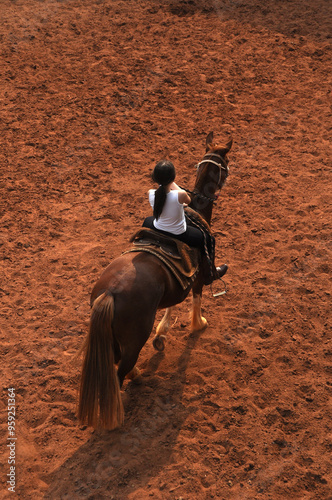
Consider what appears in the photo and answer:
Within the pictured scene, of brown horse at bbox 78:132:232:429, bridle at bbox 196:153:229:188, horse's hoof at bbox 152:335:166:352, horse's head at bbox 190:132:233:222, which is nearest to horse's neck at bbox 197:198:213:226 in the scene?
horse's head at bbox 190:132:233:222

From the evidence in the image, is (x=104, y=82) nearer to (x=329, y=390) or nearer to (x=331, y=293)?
(x=331, y=293)

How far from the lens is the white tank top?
200 inches

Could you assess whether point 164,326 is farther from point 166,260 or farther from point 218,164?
point 218,164

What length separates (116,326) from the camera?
4797 mm

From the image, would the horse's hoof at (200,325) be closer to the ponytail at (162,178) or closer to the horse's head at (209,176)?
the horse's head at (209,176)

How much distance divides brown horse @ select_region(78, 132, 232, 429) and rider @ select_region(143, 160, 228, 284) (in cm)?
39

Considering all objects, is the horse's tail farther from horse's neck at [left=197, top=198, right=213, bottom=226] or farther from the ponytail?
horse's neck at [left=197, top=198, right=213, bottom=226]

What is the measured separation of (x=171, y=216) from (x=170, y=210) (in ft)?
0.31

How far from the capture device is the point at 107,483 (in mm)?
4848

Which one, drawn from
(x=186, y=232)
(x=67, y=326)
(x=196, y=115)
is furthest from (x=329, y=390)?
(x=196, y=115)

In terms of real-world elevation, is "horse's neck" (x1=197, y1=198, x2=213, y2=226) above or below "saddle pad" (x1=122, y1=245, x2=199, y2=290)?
above

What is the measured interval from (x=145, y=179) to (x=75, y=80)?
3.48m

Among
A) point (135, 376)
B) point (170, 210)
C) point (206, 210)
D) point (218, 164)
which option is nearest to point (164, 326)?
point (135, 376)

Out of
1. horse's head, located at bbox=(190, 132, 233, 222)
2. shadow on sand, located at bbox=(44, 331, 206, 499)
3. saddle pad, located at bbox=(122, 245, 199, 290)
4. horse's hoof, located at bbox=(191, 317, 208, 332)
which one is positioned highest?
horse's head, located at bbox=(190, 132, 233, 222)
